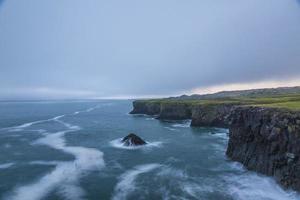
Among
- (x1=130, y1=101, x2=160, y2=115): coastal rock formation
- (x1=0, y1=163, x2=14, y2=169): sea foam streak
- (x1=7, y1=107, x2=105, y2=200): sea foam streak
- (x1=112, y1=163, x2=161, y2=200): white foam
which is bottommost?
(x1=112, y1=163, x2=161, y2=200): white foam

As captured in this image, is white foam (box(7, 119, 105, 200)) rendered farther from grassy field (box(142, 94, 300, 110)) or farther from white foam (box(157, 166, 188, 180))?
grassy field (box(142, 94, 300, 110))

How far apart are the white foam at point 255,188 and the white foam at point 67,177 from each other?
16367mm

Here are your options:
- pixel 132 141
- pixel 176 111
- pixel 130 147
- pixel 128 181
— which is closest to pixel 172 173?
pixel 128 181

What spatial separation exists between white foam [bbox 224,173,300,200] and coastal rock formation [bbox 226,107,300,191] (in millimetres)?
986

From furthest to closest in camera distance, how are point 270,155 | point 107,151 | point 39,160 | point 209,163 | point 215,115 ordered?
point 215,115, point 107,151, point 39,160, point 209,163, point 270,155

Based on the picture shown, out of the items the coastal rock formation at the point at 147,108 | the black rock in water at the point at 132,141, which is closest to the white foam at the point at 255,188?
the black rock in water at the point at 132,141

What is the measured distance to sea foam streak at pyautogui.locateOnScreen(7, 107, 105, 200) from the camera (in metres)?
33.2

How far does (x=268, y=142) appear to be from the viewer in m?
38.5

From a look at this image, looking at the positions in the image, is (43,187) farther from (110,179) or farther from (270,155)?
(270,155)

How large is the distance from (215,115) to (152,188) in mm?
56242

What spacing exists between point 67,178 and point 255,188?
21984 mm

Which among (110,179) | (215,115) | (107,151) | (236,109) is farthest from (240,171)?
(215,115)

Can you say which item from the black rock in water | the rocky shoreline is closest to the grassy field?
the rocky shoreline

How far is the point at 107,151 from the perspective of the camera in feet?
181
